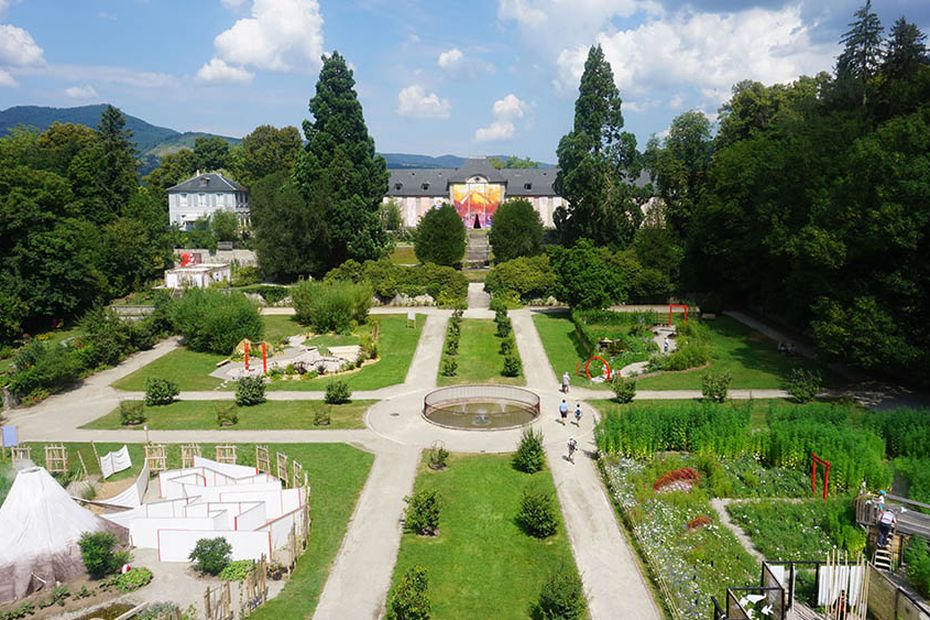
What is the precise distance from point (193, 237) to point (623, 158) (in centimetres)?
4317

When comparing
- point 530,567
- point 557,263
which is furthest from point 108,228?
point 530,567

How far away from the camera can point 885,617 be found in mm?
14039

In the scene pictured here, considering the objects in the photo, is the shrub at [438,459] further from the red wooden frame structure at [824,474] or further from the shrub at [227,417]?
the red wooden frame structure at [824,474]

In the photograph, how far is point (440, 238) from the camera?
193 ft

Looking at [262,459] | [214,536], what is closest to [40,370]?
[262,459]

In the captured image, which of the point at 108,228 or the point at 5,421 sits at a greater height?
the point at 108,228

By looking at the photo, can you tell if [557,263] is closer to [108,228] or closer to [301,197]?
[301,197]

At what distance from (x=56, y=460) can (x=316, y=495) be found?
382 inches

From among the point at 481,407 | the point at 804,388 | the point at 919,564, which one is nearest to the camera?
the point at 919,564

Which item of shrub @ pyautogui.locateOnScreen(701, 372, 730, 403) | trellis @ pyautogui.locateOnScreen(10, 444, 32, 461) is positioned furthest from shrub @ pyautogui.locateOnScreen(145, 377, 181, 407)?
shrub @ pyautogui.locateOnScreen(701, 372, 730, 403)

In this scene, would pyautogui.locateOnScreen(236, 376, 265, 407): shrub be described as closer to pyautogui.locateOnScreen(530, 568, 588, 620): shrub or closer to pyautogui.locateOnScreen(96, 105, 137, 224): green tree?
pyautogui.locateOnScreen(530, 568, 588, 620): shrub

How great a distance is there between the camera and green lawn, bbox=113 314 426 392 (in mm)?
33812

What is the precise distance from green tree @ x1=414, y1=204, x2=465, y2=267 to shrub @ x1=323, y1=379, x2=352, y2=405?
29357 mm

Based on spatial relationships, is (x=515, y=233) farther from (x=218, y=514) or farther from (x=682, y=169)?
(x=218, y=514)
